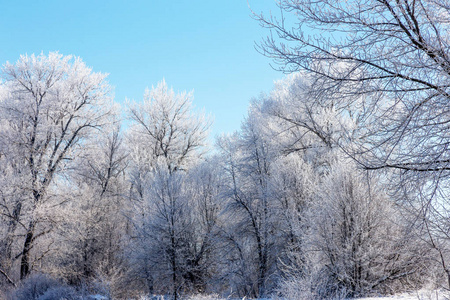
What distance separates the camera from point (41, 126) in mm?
17031

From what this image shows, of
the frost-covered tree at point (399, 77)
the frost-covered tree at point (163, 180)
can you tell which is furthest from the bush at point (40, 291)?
the frost-covered tree at point (399, 77)

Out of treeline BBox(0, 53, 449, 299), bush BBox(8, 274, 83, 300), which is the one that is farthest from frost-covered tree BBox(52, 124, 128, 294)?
bush BBox(8, 274, 83, 300)

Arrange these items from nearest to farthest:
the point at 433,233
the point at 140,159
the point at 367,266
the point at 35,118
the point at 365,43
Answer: the point at 365,43
the point at 433,233
the point at 367,266
the point at 35,118
the point at 140,159

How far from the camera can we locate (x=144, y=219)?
61.0 feet

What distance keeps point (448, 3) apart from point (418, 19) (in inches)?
16.6

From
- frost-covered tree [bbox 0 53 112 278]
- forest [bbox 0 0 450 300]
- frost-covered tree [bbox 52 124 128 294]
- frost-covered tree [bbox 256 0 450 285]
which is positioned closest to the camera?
frost-covered tree [bbox 256 0 450 285]

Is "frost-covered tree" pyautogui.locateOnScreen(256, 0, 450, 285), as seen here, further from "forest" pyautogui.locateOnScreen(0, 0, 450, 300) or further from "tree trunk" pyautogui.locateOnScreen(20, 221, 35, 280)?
"tree trunk" pyautogui.locateOnScreen(20, 221, 35, 280)

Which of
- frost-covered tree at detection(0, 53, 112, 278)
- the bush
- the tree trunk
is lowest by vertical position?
the bush

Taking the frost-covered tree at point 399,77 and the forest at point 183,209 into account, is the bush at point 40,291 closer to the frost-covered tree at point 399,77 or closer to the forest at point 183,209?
the forest at point 183,209

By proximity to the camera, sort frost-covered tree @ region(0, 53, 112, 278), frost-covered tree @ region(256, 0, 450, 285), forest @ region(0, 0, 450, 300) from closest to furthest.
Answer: frost-covered tree @ region(256, 0, 450, 285)
forest @ region(0, 0, 450, 300)
frost-covered tree @ region(0, 53, 112, 278)

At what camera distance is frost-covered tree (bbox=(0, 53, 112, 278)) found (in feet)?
52.3

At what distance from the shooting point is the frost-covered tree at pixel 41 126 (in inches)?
627

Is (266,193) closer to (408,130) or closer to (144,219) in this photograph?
(144,219)

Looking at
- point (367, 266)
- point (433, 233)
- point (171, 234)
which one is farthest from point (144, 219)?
point (433, 233)
